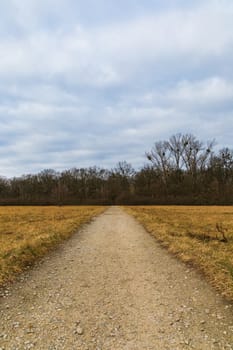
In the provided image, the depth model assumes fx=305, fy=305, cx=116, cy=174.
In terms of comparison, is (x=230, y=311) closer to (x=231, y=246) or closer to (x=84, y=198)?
(x=231, y=246)

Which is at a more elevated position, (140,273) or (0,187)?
(0,187)

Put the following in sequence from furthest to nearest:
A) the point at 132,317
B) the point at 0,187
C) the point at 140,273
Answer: the point at 0,187, the point at 140,273, the point at 132,317

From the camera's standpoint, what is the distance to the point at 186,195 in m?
73.8

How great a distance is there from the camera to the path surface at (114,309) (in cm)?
359

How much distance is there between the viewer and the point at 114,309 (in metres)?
4.61

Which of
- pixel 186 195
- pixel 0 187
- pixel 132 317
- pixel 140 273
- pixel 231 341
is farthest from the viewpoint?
pixel 0 187

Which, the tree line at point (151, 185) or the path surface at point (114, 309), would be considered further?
the tree line at point (151, 185)

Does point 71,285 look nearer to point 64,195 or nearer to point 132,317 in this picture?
point 132,317

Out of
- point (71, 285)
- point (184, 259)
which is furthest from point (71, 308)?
point (184, 259)

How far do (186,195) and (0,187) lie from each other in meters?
56.7

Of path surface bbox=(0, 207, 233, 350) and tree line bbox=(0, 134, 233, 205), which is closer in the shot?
path surface bbox=(0, 207, 233, 350)

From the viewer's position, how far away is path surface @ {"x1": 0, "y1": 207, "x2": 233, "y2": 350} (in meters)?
3.59

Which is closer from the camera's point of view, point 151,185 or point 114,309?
point 114,309

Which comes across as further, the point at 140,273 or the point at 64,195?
the point at 64,195
